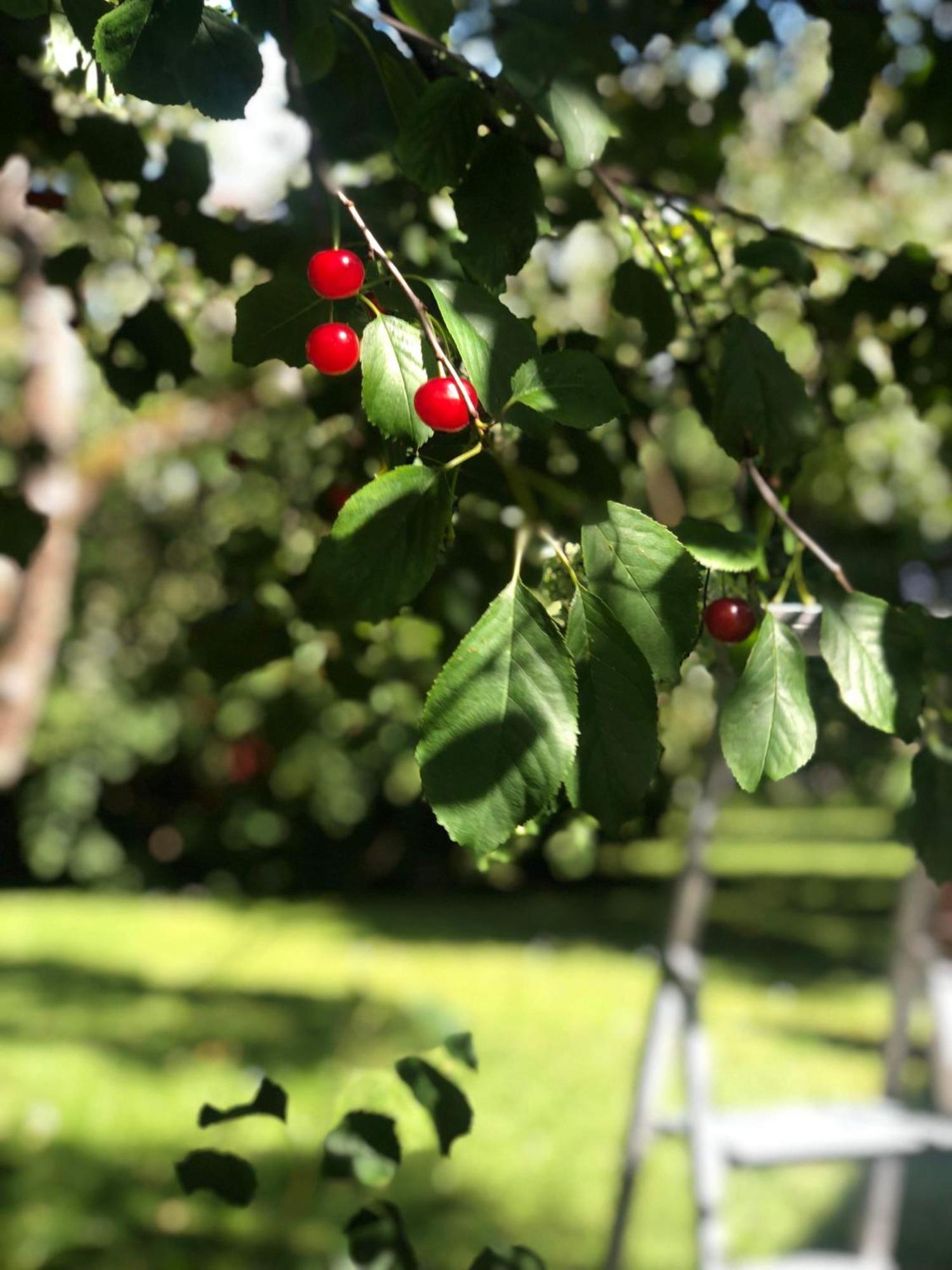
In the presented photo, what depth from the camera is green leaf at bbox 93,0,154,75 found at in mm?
1043

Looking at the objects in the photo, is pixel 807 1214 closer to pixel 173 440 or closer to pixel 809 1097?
pixel 809 1097

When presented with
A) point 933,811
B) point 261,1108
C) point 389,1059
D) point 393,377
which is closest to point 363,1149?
point 261,1108

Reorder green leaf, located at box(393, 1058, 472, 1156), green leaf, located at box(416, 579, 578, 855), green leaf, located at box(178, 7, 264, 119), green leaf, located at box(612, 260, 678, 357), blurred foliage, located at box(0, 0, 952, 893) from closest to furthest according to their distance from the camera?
green leaf, located at box(416, 579, 578, 855)
green leaf, located at box(178, 7, 264, 119)
blurred foliage, located at box(0, 0, 952, 893)
green leaf, located at box(393, 1058, 472, 1156)
green leaf, located at box(612, 260, 678, 357)

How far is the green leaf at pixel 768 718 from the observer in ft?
3.45

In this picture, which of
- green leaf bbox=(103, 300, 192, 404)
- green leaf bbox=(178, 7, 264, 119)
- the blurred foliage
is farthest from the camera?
green leaf bbox=(103, 300, 192, 404)

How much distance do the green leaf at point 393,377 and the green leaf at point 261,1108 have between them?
91cm

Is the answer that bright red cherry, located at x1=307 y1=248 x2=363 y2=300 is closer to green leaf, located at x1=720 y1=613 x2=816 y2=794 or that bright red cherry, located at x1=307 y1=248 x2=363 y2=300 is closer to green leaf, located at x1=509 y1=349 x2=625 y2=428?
green leaf, located at x1=509 y1=349 x2=625 y2=428

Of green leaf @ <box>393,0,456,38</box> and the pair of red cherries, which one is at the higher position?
green leaf @ <box>393,0,456,38</box>

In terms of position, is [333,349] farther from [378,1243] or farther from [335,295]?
[378,1243]

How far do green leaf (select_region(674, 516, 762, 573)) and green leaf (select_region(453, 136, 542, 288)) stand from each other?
0.28 m

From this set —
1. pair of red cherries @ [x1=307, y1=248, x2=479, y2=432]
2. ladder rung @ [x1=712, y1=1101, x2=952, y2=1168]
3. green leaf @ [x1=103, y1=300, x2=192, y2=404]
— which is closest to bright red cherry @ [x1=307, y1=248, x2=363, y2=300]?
pair of red cherries @ [x1=307, y1=248, x2=479, y2=432]

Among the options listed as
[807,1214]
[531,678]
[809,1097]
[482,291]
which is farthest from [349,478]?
[809,1097]

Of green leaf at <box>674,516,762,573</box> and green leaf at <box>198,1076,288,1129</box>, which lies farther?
green leaf at <box>198,1076,288,1129</box>

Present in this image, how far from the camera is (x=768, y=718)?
1.06m
